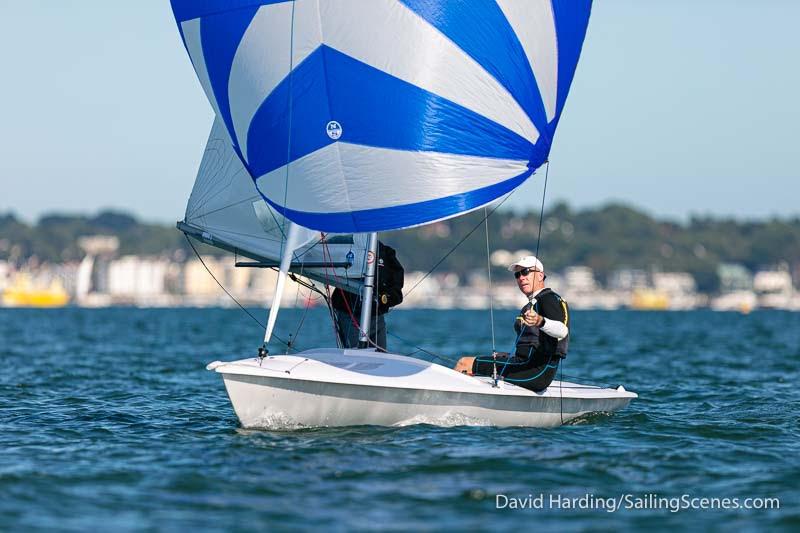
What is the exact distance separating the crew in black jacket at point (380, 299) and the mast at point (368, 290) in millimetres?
119

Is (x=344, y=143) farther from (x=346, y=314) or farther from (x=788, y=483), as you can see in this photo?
(x=788, y=483)

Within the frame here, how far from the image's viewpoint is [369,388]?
1254 cm

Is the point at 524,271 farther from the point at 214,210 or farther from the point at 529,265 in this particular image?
the point at 214,210

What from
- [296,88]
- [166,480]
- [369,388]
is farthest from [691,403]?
[166,480]

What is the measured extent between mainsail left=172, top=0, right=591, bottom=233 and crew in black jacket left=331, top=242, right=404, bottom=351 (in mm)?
1314

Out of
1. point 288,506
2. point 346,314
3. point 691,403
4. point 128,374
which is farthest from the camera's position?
point 128,374

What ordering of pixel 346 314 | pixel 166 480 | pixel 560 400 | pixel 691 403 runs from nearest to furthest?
pixel 166 480, pixel 560 400, pixel 346 314, pixel 691 403

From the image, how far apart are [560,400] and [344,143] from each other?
3461mm

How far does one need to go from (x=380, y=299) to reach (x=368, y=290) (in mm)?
464

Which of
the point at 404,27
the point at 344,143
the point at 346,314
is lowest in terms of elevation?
the point at 346,314

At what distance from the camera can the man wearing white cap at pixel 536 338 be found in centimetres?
1312

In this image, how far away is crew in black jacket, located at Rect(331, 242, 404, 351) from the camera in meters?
14.0

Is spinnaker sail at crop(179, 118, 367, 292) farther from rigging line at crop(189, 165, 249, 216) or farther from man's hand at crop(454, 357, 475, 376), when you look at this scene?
man's hand at crop(454, 357, 475, 376)

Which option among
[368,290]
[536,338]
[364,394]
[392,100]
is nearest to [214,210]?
[368,290]
